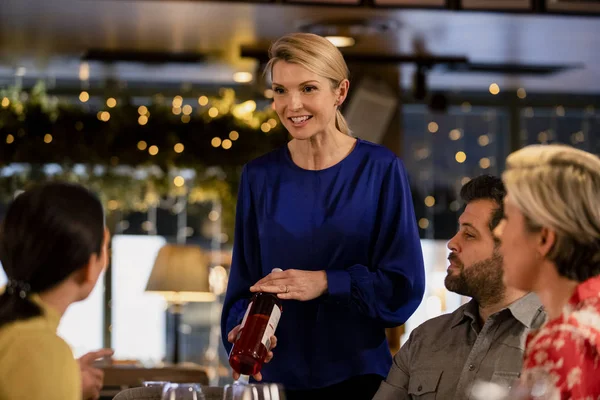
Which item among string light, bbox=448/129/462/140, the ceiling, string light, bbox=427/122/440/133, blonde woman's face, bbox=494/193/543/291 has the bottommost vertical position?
blonde woman's face, bbox=494/193/543/291

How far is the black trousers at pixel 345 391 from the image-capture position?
2.30 m

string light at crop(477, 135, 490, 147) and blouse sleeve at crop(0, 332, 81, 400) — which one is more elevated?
string light at crop(477, 135, 490, 147)

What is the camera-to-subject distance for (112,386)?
4.85 metres

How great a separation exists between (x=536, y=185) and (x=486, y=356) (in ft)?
2.85

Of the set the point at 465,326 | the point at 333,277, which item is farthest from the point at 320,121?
the point at 465,326

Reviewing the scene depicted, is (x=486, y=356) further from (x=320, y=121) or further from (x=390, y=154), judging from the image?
(x=320, y=121)

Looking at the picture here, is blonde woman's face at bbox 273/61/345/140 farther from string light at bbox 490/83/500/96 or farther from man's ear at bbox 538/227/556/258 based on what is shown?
string light at bbox 490/83/500/96

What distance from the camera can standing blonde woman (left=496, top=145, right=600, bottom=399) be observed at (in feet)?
4.96

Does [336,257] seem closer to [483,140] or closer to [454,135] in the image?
[454,135]

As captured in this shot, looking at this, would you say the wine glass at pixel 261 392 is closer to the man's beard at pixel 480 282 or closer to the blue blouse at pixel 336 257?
the blue blouse at pixel 336 257

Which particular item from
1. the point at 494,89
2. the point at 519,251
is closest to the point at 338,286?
the point at 519,251

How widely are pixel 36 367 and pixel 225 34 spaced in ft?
17.2

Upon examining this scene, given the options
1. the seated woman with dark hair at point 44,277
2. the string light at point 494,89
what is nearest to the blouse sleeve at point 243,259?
the seated woman with dark hair at point 44,277

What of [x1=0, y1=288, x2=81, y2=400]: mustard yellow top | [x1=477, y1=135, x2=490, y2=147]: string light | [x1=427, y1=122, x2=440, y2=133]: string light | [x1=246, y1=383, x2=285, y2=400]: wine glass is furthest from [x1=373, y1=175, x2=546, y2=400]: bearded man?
[x1=477, y1=135, x2=490, y2=147]: string light
